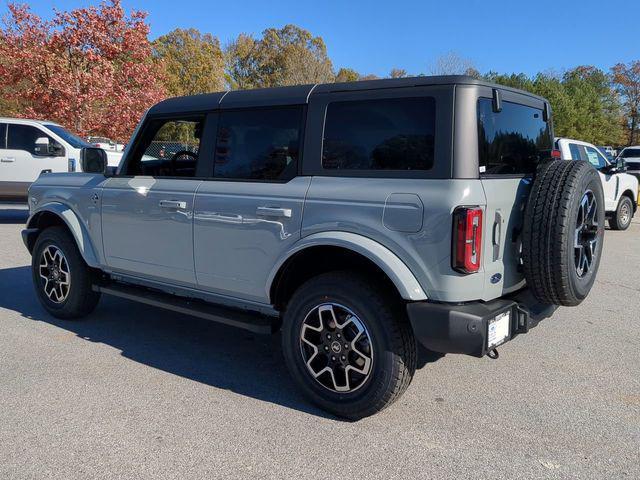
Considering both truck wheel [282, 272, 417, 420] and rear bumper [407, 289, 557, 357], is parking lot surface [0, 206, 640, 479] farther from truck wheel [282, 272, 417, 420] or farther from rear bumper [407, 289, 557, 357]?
rear bumper [407, 289, 557, 357]

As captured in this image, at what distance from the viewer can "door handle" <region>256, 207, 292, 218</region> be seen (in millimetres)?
3553

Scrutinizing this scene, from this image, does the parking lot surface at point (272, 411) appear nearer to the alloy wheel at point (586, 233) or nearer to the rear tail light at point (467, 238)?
the alloy wheel at point (586, 233)

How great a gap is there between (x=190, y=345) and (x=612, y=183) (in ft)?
33.4

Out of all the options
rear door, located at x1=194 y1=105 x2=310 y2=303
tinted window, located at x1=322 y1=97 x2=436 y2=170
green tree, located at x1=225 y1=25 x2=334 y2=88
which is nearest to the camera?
tinted window, located at x1=322 y1=97 x2=436 y2=170

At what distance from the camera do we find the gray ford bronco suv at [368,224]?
3062 millimetres

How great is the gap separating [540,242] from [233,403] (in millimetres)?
2099

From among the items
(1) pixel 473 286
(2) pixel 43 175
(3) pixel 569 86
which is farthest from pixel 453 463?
(3) pixel 569 86

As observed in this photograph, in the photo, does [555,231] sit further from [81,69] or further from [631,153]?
[631,153]

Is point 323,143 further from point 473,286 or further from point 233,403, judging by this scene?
point 233,403

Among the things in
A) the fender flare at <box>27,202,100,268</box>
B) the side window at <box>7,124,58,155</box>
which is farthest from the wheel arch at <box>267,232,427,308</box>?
the side window at <box>7,124,58,155</box>

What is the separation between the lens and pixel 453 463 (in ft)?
9.61

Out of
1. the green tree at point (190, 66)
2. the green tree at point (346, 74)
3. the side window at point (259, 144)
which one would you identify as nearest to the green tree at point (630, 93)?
the green tree at point (346, 74)

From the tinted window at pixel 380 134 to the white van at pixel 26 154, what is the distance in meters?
9.30

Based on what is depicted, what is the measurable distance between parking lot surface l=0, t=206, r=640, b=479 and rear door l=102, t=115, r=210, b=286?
0.73 meters
